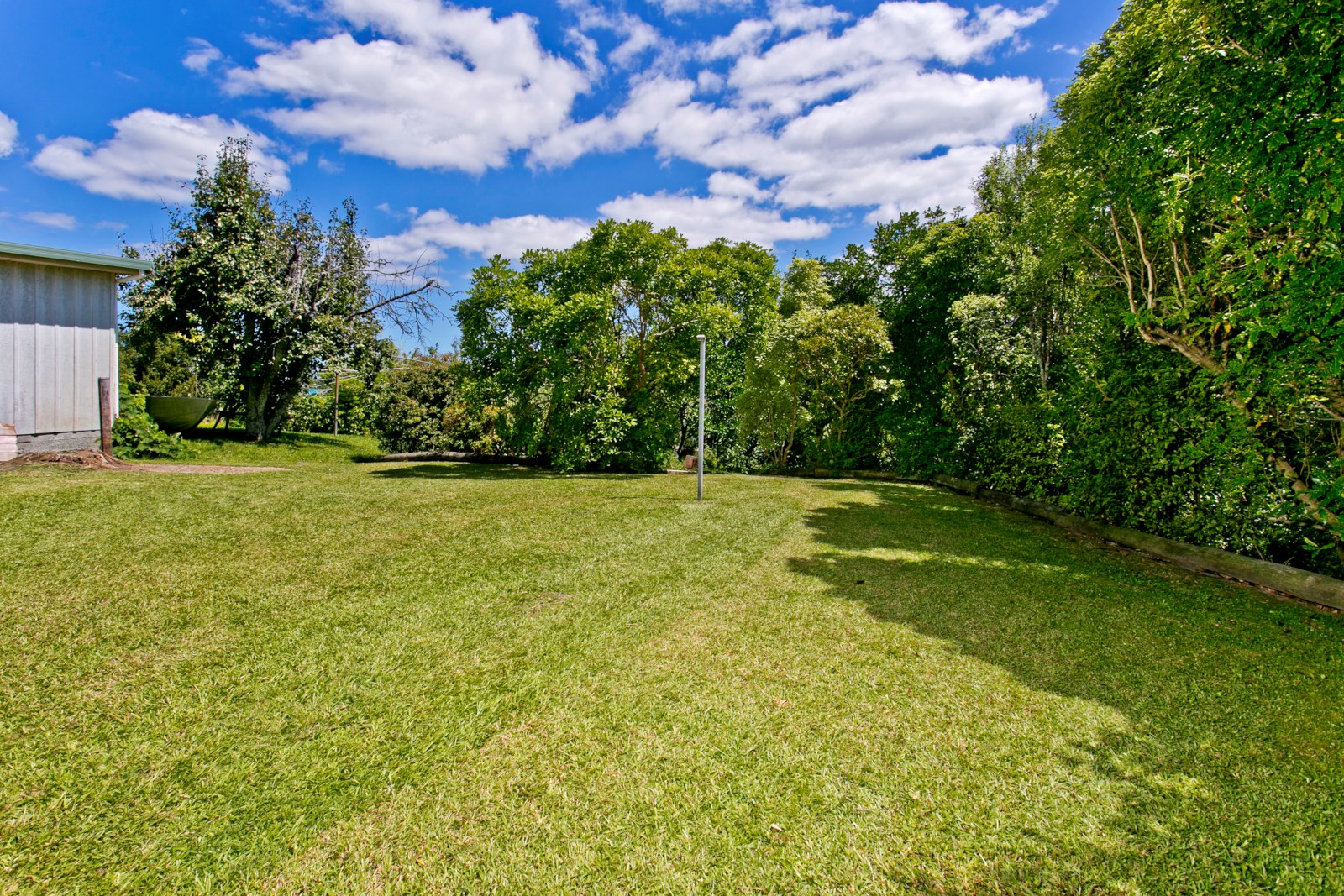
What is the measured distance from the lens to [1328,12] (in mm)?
3359

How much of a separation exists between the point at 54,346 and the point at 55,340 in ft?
0.32

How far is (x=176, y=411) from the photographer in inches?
472

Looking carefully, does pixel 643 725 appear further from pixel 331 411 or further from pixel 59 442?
pixel 331 411

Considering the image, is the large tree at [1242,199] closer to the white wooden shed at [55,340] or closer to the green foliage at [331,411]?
the white wooden shed at [55,340]

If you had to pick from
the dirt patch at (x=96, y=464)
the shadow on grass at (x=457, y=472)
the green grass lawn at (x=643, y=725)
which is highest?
the dirt patch at (x=96, y=464)

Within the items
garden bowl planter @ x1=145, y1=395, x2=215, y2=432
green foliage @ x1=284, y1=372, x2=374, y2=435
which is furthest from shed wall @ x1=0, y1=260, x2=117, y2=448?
green foliage @ x1=284, y1=372, x2=374, y2=435

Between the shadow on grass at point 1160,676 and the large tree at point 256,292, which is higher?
the large tree at point 256,292

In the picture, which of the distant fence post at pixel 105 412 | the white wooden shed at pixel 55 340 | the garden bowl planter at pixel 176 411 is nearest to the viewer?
the white wooden shed at pixel 55 340

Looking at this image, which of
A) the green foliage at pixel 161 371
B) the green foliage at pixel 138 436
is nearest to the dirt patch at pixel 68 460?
the green foliage at pixel 138 436

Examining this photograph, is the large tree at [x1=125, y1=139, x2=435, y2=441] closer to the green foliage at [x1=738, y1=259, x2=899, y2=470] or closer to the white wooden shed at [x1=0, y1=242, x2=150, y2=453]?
the white wooden shed at [x1=0, y1=242, x2=150, y2=453]

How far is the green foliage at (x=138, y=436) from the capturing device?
9898 millimetres

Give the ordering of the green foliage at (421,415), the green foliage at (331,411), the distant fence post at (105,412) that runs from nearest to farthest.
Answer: the distant fence post at (105,412)
the green foliage at (421,415)
the green foliage at (331,411)

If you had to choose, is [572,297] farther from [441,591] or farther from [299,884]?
[299,884]

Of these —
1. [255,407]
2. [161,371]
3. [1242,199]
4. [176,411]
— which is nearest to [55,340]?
[176,411]
